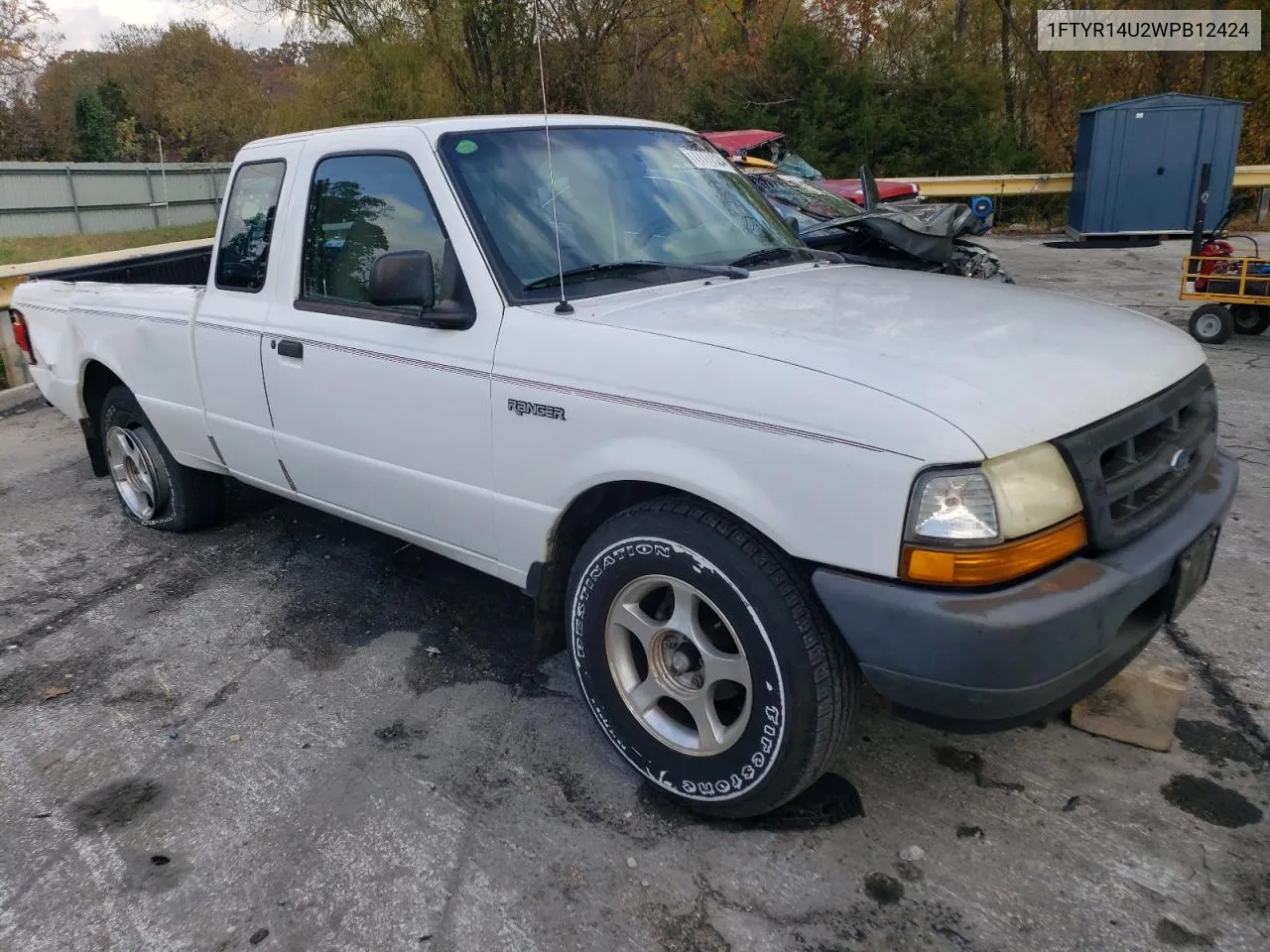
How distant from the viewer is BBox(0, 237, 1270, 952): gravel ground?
94.3 inches

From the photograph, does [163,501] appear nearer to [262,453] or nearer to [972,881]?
[262,453]

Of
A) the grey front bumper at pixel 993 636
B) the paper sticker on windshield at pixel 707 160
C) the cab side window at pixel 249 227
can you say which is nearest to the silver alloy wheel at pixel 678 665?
the grey front bumper at pixel 993 636

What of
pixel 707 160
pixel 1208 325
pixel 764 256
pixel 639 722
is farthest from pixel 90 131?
pixel 639 722

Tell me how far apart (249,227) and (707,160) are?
6.39 ft

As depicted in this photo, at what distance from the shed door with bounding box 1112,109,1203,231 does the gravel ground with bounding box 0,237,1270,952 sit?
1399 cm

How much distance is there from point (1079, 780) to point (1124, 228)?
15.9m

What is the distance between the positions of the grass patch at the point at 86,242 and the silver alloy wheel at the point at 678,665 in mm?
19667

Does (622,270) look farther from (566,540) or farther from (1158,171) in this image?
(1158,171)

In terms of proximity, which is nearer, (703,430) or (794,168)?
(703,430)

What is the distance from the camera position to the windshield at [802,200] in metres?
9.33

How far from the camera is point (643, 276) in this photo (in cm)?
314

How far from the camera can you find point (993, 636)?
6.86 ft

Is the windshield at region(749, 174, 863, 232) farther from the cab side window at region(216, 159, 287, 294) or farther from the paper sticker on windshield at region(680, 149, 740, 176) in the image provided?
the cab side window at region(216, 159, 287, 294)

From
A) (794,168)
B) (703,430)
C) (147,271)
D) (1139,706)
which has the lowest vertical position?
(1139,706)
